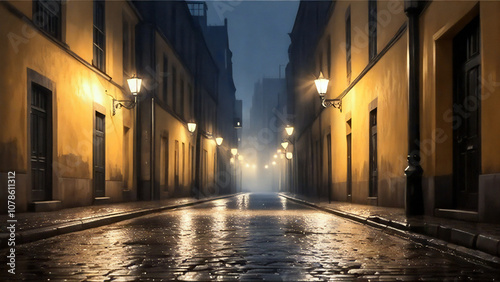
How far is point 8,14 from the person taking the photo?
11578 millimetres

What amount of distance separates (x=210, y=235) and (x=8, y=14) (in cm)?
615

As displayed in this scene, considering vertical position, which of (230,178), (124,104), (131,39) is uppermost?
(131,39)

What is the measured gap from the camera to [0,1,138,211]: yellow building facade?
11867 millimetres

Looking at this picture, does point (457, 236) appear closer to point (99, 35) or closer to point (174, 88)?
point (99, 35)

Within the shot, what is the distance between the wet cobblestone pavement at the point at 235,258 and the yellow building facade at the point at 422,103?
212 centimetres

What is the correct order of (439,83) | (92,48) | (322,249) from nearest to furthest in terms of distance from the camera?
(322,249) < (439,83) < (92,48)

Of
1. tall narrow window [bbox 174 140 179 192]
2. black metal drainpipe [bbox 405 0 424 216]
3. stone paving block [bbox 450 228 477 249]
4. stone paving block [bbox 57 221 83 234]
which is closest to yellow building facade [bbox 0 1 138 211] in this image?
stone paving block [bbox 57 221 83 234]

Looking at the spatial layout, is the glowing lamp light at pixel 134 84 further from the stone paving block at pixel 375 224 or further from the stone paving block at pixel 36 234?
the stone paving block at pixel 36 234

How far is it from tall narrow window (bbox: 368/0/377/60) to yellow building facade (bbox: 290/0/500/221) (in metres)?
0.03

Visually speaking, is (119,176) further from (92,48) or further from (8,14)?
(8,14)

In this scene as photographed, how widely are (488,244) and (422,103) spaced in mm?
6077

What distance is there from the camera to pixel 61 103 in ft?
47.7

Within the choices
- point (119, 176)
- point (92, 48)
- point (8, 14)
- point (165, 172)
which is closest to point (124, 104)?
point (119, 176)

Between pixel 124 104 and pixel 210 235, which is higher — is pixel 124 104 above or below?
above
